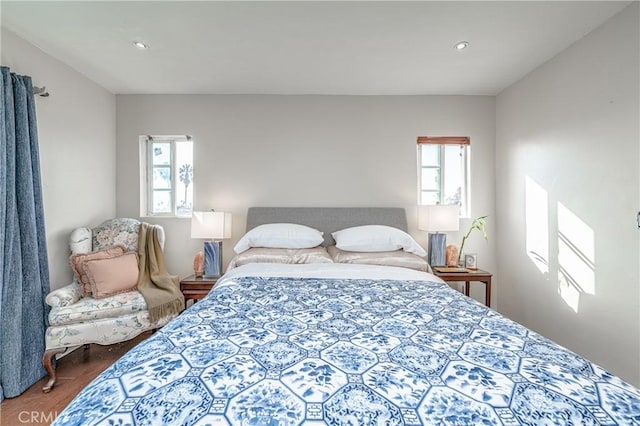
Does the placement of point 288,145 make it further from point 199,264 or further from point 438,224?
point 438,224

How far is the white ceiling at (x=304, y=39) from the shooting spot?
6.02 feet

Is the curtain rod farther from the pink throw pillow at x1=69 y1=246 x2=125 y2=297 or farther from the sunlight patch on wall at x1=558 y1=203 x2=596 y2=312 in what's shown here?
the sunlight patch on wall at x1=558 y1=203 x2=596 y2=312

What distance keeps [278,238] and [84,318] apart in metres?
1.53

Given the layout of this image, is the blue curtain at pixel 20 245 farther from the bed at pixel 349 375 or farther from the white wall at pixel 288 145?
the bed at pixel 349 375

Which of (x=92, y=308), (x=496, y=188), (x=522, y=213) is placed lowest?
(x=92, y=308)

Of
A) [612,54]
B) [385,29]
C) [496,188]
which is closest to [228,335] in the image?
[385,29]

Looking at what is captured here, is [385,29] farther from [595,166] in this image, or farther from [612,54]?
[595,166]

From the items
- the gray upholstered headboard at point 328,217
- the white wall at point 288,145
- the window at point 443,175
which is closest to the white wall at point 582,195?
the window at point 443,175

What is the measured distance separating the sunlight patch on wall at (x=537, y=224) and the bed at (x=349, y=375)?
1.58 metres

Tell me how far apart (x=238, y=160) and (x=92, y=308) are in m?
1.79

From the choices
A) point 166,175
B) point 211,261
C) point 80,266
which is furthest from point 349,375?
point 166,175

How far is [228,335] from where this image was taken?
1.18 meters

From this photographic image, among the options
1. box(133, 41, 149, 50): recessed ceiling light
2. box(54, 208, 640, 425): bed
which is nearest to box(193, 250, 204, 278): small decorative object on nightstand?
box(54, 208, 640, 425): bed

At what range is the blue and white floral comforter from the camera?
0.74 metres
